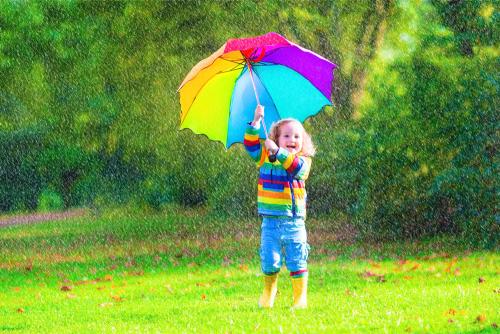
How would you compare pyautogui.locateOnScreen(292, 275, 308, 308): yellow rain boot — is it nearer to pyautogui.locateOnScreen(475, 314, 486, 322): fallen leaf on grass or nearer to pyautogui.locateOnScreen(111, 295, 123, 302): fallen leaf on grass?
pyautogui.locateOnScreen(475, 314, 486, 322): fallen leaf on grass

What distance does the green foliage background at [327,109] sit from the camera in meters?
11.7

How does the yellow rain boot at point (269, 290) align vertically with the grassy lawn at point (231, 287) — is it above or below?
above

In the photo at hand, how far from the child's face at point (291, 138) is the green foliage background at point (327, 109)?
487cm

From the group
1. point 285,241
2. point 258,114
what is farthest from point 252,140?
point 285,241

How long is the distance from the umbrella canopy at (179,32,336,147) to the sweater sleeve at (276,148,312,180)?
634 mm

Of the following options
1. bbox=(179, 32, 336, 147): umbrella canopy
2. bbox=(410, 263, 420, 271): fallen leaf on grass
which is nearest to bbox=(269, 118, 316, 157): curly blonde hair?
bbox=(179, 32, 336, 147): umbrella canopy

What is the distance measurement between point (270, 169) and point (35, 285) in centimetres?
489

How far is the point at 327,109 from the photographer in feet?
51.9

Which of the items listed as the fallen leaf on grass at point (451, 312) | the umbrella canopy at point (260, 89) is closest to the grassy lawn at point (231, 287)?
the fallen leaf on grass at point (451, 312)

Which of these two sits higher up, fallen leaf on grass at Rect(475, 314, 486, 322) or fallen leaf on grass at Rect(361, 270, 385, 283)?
fallen leaf on grass at Rect(475, 314, 486, 322)

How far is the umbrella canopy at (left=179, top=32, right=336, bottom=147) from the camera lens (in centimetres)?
693

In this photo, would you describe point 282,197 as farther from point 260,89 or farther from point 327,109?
point 327,109

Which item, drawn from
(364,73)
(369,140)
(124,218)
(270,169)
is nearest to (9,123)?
(124,218)

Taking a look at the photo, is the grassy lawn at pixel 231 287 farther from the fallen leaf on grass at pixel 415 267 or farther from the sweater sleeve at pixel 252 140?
the sweater sleeve at pixel 252 140
